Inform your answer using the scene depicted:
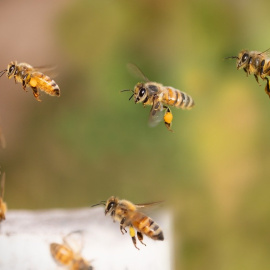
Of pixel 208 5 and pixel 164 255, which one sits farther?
pixel 208 5

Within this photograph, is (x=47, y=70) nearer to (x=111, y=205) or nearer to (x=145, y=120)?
(x=111, y=205)

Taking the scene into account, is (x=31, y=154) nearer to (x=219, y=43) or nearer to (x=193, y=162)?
(x=193, y=162)

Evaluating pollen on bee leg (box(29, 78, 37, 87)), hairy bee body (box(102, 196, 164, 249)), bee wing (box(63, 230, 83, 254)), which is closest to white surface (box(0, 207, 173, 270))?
bee wing (box(63, 230, 83, 254))

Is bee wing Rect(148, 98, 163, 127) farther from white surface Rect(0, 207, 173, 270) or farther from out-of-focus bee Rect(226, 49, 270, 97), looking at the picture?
white surface Rect(0, 207, 173, 270)

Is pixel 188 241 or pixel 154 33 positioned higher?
pixel 154 33

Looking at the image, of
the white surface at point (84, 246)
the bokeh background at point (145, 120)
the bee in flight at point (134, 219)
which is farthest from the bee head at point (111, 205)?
the bokeh background at point (145, 120)

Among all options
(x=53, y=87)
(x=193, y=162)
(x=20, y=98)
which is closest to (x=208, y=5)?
(x=193, y=162)

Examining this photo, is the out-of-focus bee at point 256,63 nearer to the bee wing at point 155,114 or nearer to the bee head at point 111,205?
the bee wing at point 155,114

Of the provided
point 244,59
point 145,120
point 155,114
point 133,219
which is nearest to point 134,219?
point 133,219
